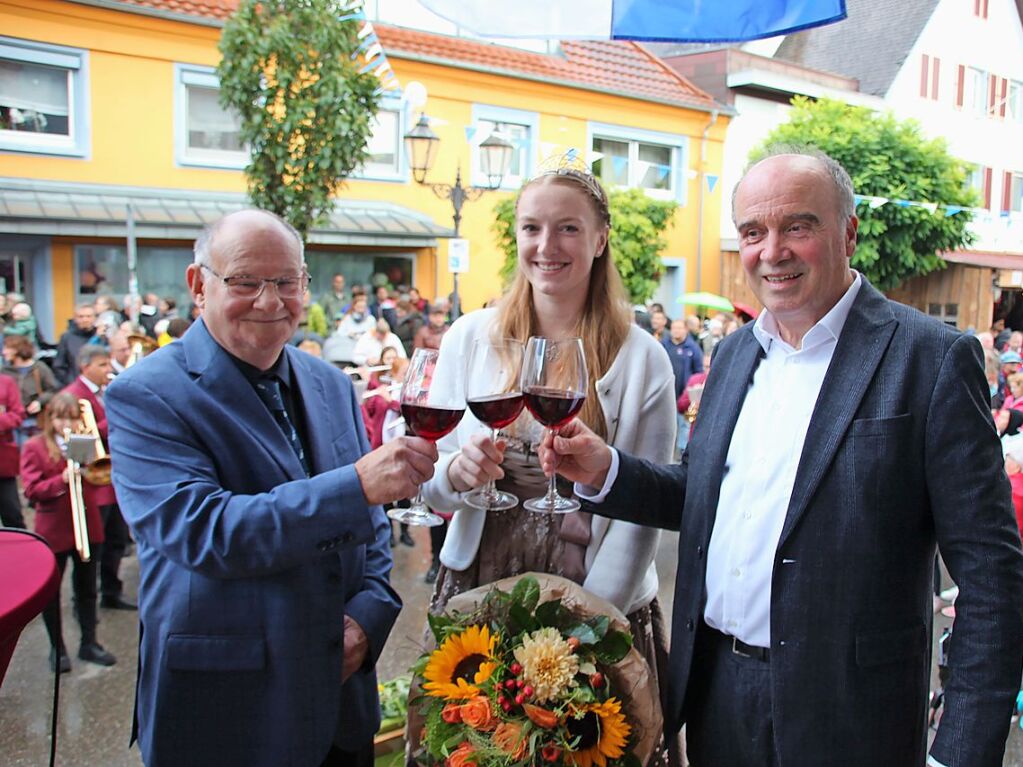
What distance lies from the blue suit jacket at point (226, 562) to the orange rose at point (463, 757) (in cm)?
37

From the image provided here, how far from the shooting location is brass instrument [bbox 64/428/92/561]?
174 inches

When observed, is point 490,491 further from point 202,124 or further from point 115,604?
point 202,124

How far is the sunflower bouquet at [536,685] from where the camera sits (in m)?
1.64

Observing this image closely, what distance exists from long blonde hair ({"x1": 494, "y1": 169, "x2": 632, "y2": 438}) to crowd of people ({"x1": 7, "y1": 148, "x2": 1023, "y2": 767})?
0.02 metres

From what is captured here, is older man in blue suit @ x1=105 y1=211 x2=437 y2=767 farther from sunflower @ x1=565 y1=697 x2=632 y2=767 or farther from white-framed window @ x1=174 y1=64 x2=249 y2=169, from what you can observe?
white-framed window @ x1=174 y1=64 x2=249 y2=169

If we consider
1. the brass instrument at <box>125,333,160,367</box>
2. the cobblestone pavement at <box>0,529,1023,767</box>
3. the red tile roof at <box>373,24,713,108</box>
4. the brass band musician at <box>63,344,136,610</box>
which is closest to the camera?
the cobblestone pavement at <box>0,529,1023,767</box>

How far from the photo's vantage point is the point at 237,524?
5.49 ft

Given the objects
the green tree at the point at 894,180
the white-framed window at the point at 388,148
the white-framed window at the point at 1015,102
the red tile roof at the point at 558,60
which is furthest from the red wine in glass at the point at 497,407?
the white-framed window at the point at 1015,102

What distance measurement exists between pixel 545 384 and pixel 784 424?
1.77 feet

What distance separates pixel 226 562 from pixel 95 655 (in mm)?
3478

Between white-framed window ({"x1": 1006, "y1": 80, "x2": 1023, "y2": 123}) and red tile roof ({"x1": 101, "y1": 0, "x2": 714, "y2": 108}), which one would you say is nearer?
red tile roof ({"x1": 101, "y1": 0, "x2": 714, "y2": 108})

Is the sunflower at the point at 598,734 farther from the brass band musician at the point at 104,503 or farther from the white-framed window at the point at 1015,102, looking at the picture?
the white-framed window at the point at 1015,102

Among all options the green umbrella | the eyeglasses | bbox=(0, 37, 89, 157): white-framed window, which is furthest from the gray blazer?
bbox=(0, 37, 89, 157): white-framed window

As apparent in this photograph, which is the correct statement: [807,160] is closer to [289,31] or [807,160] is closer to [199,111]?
[289,31]
